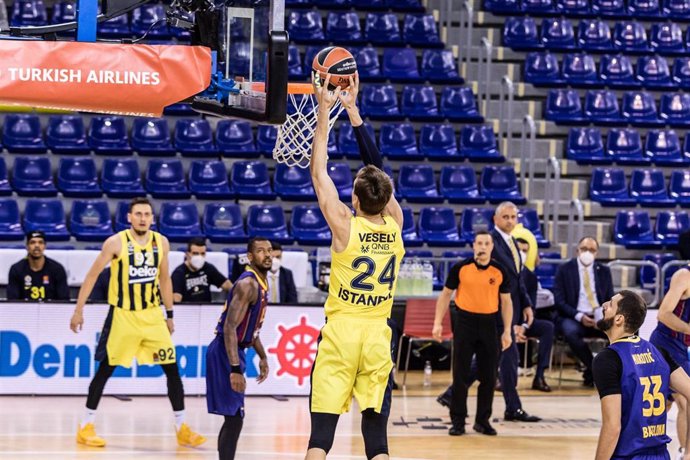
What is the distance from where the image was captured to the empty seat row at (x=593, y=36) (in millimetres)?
18719

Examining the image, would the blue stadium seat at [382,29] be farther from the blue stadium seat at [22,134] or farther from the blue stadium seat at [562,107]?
the blue stadium seat at [22,134]

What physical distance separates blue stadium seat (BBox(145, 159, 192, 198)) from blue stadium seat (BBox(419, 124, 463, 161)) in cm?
341

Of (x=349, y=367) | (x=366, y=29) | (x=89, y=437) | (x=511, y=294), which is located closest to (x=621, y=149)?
(x=366, y=29)

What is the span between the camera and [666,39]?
1939cm

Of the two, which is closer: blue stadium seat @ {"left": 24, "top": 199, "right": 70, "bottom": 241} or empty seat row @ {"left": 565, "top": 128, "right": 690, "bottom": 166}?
blue stadium seat @ {"left": 24, "top": 199, "right": 70, "bottom": 241}

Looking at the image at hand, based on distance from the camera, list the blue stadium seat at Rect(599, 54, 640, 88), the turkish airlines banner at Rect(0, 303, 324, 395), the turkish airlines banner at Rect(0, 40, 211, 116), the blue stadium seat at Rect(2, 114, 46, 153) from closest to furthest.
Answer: the turkish airlines banner at Rect(0, 40, 211, 116) → the turkish airlines banner at Rect(0, 303, 324, 395) → the blue stadium seat at Rect(2, 114, 46, 153) → the blue stadium seat at Rect(599, 54, 640, 88)

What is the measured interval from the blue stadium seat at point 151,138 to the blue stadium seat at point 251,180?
0.91m

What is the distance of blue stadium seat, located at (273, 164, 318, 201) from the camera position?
15695 mm

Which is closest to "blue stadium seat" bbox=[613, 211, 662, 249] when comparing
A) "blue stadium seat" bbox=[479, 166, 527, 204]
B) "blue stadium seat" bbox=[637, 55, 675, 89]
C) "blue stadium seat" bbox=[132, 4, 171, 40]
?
"blue stadium seat" bbox=[479, 166, 527, 204]

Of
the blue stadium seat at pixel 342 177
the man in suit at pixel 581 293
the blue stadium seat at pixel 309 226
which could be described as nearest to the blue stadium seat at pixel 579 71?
the blue stadium seat at pixel 342 177

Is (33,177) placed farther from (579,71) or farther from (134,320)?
(579,71)

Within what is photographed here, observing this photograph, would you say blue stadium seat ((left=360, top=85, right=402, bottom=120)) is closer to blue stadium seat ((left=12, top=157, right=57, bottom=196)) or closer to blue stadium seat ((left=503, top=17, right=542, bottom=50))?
blue stadium seat ((left=503, top=17, right=542, bottom=50))

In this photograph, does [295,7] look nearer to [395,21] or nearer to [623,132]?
[395,21]

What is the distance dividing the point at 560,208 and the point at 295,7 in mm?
4971
